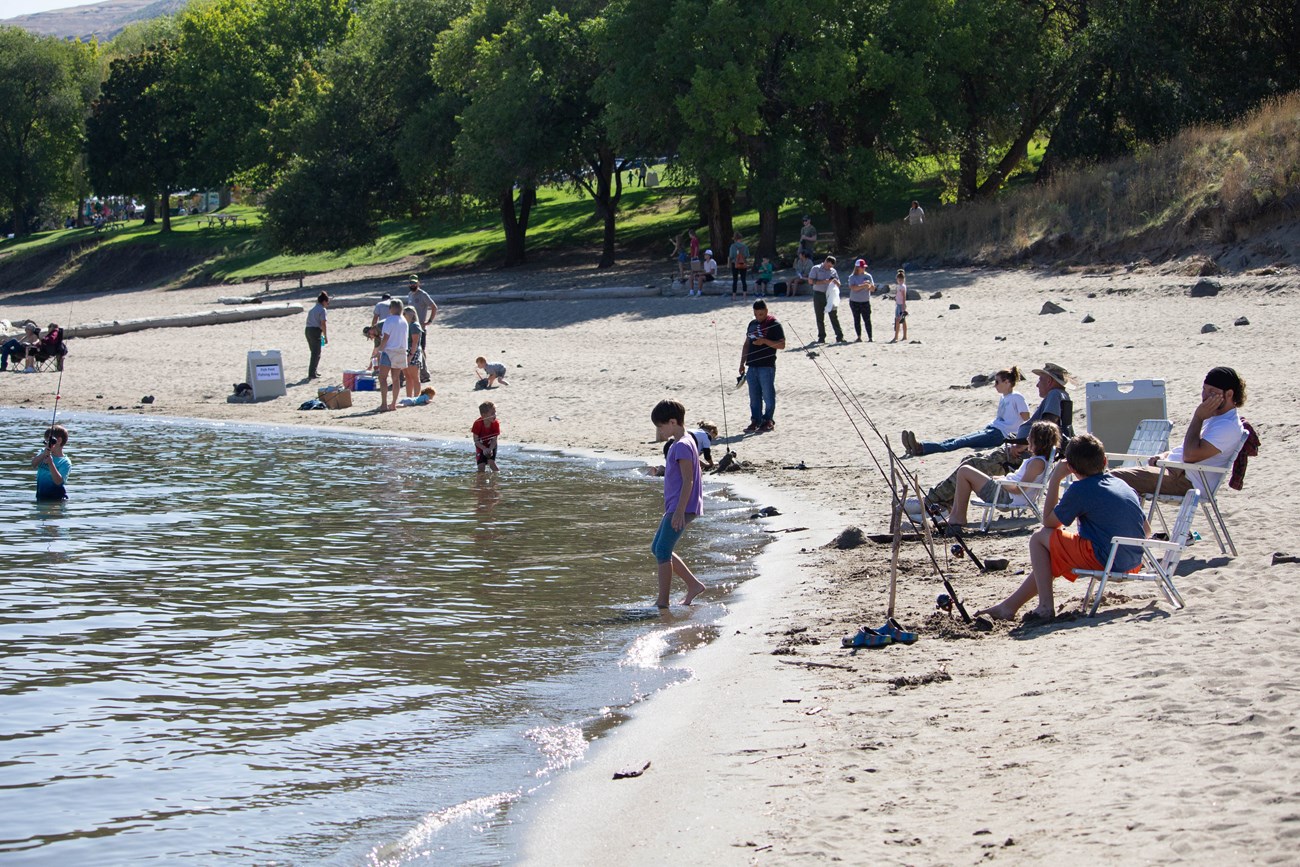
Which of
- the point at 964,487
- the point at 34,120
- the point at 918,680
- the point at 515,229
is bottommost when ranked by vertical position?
the point at 918,680

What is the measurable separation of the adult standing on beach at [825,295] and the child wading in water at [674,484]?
45.9 ft

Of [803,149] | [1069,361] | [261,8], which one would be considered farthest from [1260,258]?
[261,8]

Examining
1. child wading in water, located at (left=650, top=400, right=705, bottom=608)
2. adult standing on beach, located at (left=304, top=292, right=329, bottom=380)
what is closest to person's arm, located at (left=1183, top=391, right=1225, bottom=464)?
child wading in water, located at (left=650, top=400, right=705, bottom=608)

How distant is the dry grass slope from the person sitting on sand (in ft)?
66.7

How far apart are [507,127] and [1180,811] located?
37.1m

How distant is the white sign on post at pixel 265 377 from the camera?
23344mm

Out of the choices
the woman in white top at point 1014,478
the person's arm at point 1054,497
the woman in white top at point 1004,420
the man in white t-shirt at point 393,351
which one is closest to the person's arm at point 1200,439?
the person's arm at point 1054,497

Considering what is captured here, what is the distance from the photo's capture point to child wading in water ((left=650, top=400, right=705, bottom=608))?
876cm

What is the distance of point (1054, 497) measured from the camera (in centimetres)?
859

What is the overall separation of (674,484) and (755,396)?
7953 mm

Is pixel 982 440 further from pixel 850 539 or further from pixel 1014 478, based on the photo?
pixel 850 539

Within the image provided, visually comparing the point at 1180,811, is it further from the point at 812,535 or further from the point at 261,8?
the point at 261,8

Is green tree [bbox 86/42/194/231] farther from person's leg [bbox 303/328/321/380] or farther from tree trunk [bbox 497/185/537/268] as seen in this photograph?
person's leg [bbox 303/328/321/380]

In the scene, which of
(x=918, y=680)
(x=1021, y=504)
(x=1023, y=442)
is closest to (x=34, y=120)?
(x=1023, y=442)
